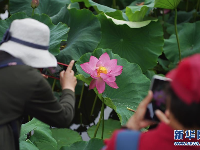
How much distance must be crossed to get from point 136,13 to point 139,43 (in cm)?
19

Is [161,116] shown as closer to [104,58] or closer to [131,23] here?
[104,58]

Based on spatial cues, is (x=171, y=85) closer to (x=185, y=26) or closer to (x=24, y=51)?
(x=24, y=51)

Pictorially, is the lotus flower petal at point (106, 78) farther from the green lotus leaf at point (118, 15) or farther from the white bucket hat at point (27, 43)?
the green lotus leaf at point (118, 15)

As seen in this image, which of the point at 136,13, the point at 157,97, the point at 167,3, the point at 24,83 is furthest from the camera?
the point at 136,13

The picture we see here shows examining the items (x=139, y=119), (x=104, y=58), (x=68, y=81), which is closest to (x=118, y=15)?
(x=104, y=58)

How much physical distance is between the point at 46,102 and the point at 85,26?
1.23m

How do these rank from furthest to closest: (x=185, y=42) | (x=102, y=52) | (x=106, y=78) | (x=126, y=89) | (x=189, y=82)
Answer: (x=185, y=42) → (x=102, y=52) → (x=126, y=89) → (x=106, y=78) → (x=189, y=82)

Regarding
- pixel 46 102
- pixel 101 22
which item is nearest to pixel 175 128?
pixel 46 102

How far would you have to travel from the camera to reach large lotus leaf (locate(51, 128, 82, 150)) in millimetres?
2049

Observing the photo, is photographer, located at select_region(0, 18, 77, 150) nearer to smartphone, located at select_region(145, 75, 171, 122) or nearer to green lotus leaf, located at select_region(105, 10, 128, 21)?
smartphone, located at select_region(145, 75, 171, 122)

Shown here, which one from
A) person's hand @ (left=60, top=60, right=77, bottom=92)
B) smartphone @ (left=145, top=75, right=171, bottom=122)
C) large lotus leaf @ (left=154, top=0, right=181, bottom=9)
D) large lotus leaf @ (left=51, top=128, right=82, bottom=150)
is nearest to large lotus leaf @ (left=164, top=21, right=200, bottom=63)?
large lotus leaf @ (left=154, top=0, right=181, bottom=9)

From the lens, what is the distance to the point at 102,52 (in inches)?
71.2

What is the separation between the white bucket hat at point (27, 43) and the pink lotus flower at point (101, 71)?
52 centimetres

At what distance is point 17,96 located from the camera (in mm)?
911
